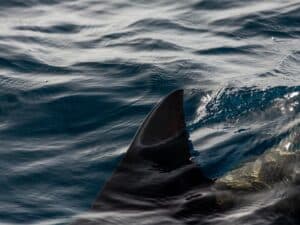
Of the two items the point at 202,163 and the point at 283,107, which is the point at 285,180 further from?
the point at 283,107

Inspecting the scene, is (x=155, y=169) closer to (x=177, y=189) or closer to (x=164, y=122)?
(x=177, y=189)

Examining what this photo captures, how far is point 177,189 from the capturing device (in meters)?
5.32

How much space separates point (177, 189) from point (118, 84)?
10.2ft

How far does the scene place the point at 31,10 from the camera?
1074 cm

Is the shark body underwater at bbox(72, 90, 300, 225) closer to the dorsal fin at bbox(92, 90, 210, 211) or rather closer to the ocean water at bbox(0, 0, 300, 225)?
the dorsal fin at bbox(92, 90, 210, 211)

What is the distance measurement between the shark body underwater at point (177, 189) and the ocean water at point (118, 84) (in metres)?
0.54

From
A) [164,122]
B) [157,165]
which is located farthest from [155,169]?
[164,122]

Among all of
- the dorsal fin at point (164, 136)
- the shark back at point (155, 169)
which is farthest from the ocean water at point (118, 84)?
the dorsal fin at point (164, 136)

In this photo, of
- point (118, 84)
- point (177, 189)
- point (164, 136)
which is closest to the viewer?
point (177, 189)

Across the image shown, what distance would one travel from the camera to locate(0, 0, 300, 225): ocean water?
638 centimetres

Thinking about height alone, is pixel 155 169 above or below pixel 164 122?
below

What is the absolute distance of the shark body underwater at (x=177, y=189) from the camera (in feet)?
16.4

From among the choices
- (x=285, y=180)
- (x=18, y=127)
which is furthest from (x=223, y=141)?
(x=18, y=127)

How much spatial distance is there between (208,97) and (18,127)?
1.96m
